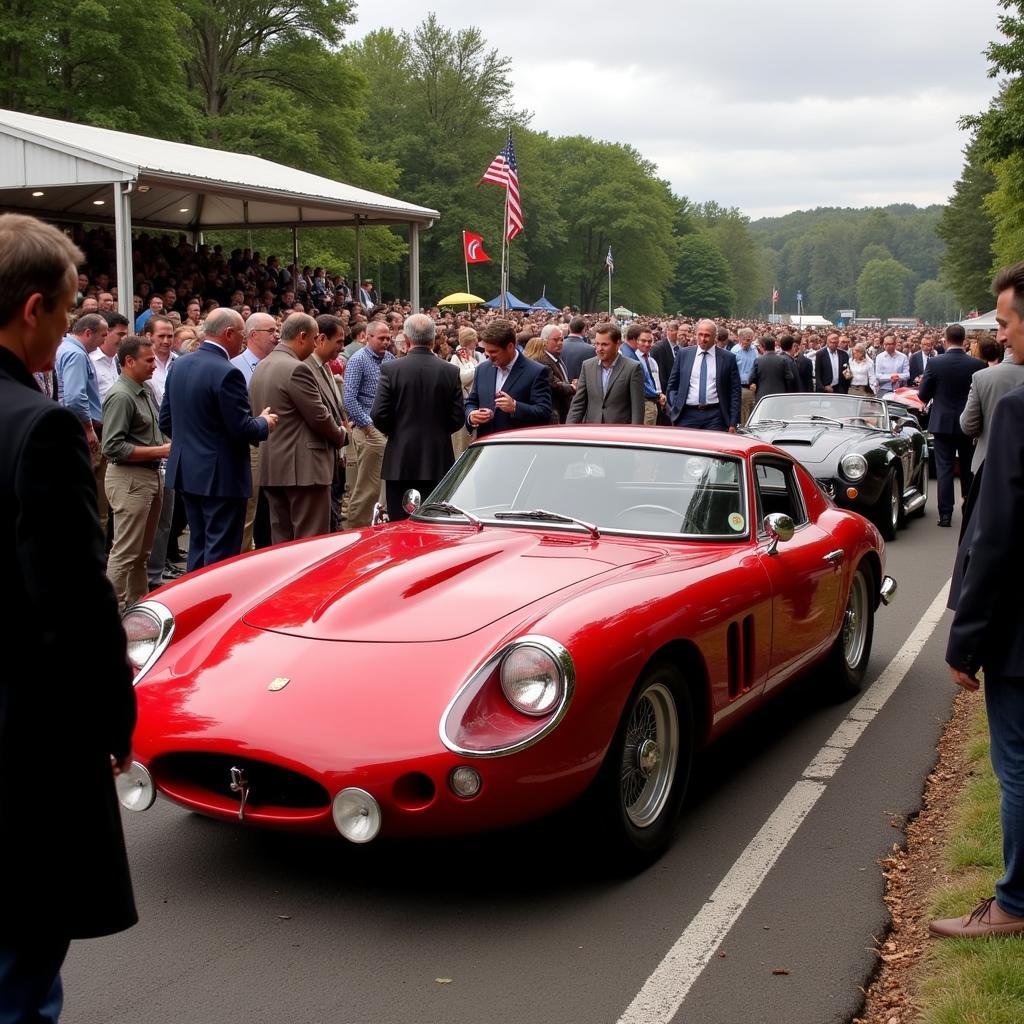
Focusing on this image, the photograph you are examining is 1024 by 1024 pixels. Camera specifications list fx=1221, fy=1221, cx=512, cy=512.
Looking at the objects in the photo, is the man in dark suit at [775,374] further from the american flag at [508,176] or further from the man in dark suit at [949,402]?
the american flag at [508,176]

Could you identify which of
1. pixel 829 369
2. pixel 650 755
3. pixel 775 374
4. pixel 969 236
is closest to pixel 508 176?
pixel 829 369

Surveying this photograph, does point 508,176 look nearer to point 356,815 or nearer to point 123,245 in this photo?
point 123,245

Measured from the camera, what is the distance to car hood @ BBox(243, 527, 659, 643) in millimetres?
4266

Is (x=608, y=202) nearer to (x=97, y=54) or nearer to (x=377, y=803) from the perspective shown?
(x=97, y=54)

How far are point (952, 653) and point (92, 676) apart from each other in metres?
2.35

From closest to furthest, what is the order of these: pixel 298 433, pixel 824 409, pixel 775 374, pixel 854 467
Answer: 1. pixel 298 433
2. pixel 854 467
3. pixel 824 409
4. pixel 775 374

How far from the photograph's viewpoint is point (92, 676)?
7.20 feet

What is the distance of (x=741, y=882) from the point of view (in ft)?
13.6

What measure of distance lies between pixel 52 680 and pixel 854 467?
→ 9.89 m

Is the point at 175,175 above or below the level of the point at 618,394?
above

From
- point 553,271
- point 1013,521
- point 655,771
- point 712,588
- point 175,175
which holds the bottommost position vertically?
point 655,771

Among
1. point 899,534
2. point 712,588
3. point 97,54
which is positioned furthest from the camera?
point 97,54

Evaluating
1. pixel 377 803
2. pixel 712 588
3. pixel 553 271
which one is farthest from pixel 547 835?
pixel 553 271

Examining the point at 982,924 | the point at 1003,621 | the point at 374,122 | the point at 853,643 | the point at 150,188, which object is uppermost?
the point at 374,122
